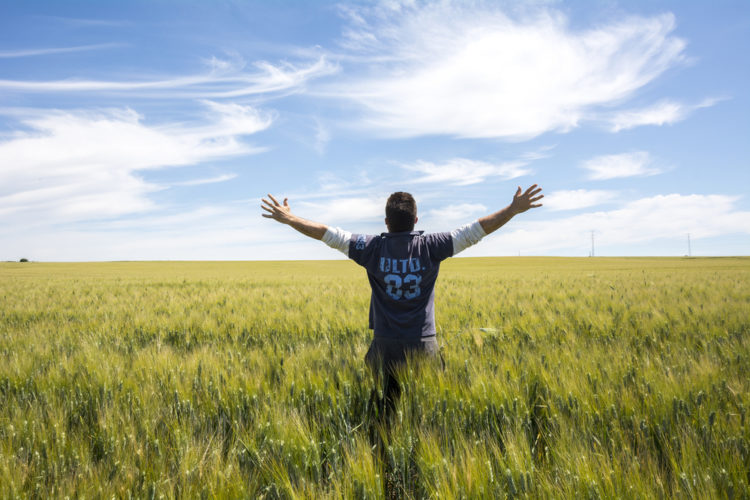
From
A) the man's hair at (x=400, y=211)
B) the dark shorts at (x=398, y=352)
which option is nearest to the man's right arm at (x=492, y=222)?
the man's hair at (x=400, y=211)

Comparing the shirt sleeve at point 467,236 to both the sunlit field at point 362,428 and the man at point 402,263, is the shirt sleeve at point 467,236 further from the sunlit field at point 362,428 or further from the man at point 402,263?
the sunlit field at point 362,428

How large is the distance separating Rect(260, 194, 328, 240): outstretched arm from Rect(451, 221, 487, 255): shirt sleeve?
1.16m

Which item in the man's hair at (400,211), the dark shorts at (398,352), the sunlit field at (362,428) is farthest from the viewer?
the man's hair at (400,211)

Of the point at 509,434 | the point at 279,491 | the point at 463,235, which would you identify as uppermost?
the point at 463,235

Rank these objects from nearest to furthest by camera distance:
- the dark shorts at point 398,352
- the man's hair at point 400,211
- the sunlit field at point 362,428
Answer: the sunlit field at point 362,428 < the dark shorts at point 398,352 < the man's hair at point 400,211

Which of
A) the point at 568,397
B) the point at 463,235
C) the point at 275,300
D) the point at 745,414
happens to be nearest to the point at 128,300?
the point at 275,300

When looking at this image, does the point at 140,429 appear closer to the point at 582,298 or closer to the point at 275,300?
the point at 275,300

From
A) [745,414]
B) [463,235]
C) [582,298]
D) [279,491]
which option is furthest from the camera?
[582,298]

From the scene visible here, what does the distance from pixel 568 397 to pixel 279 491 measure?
6.34 ft

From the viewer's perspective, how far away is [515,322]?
6.52 m

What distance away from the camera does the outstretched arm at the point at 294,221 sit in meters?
3.58

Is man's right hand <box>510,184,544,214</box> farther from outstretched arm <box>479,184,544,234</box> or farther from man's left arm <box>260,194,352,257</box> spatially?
man's left arm <box>260,194,352,257</box>

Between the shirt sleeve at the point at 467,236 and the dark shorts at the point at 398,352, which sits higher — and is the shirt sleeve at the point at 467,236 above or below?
above

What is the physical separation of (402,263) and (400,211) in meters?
0.45
